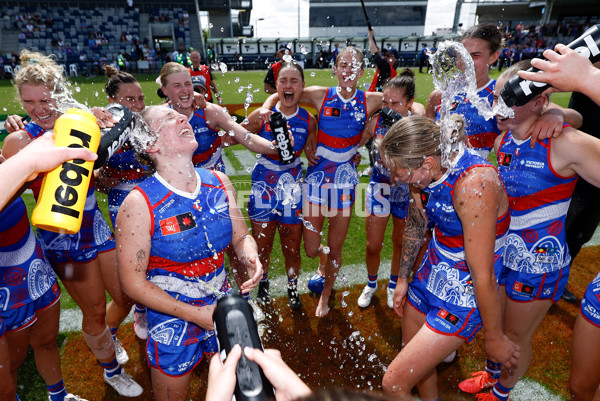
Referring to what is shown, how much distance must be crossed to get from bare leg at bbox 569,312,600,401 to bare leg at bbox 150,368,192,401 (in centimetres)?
259

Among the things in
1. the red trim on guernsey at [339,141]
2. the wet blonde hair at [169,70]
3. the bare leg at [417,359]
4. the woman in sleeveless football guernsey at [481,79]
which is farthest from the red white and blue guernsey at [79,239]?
the woman in sleeveless football guernsey at [481,79]

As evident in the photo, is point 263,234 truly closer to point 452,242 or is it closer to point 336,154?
point 336,154

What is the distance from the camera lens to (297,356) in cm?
353

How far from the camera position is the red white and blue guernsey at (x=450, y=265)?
2.18 metres

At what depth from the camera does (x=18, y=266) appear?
2340 millimetres

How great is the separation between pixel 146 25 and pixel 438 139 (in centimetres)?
4520

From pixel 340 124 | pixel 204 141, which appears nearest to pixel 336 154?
pixel 340 124

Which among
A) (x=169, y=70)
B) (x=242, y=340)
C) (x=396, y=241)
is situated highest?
(x=169, y=70)

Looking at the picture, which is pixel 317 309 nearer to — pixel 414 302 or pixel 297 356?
pixel 297 356

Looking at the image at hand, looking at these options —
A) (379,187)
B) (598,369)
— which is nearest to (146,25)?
(379,187)

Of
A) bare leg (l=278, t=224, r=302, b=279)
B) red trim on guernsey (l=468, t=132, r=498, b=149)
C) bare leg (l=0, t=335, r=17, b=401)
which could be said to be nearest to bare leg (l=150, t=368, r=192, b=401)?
bare leg (l=0, t=335, r=17, b=401)

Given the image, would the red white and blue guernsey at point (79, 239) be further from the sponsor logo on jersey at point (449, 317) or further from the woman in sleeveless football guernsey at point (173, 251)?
the sponsor logo on jersey at point (449, 317)

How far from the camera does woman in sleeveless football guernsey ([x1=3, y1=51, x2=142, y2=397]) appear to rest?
9.34 ft

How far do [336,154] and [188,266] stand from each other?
2.40 m
